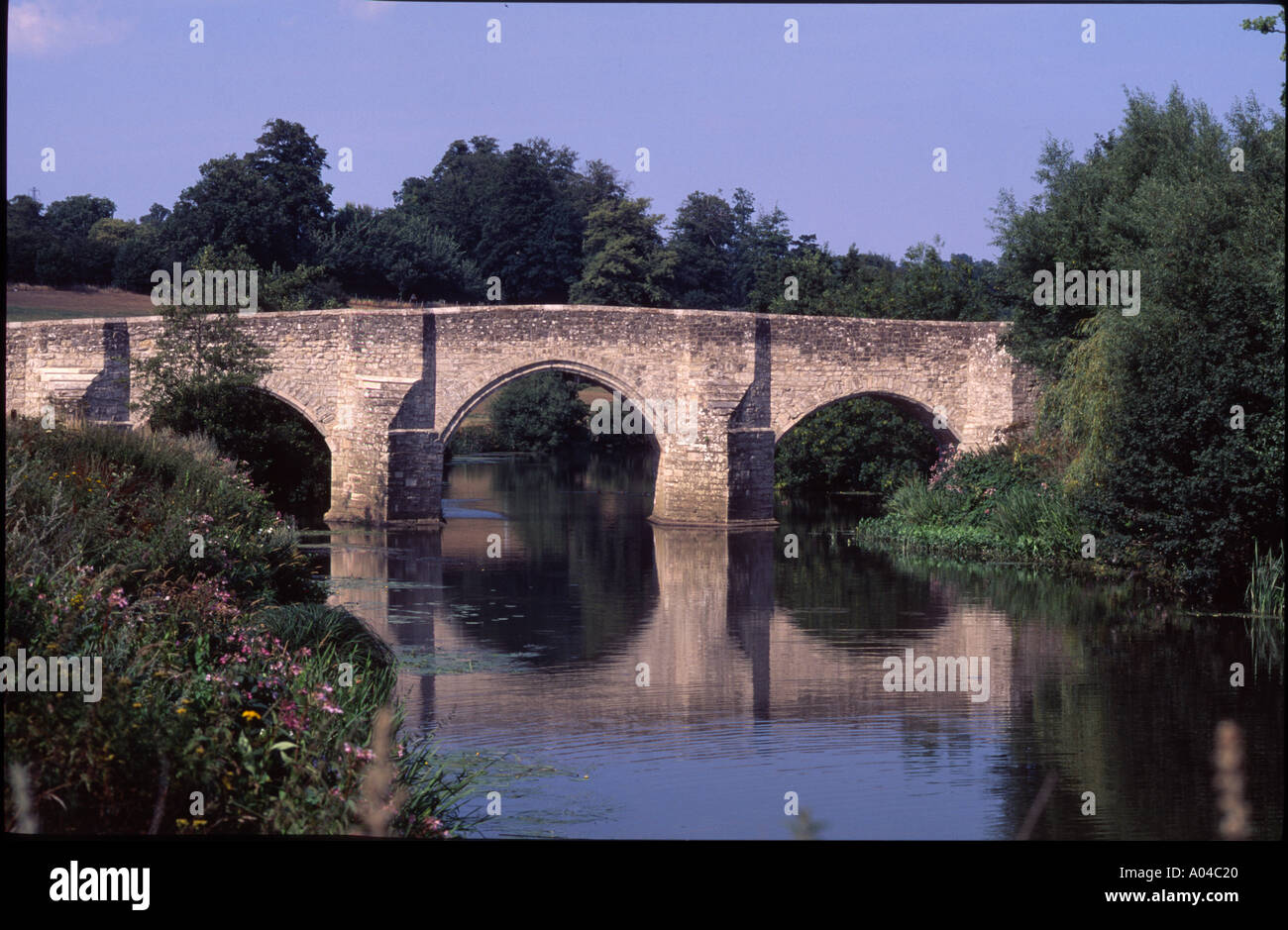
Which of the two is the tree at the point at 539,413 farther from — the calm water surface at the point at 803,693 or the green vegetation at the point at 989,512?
the calm water surface at the point at 803,693

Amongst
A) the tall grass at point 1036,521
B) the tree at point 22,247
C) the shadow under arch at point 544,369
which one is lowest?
the tall grass at point 1036,521

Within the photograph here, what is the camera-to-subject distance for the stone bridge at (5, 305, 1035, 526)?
27359 mm

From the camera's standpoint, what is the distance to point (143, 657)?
7.89m

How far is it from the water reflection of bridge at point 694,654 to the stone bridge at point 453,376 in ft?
13.2

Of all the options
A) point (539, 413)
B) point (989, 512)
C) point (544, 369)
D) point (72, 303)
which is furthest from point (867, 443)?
point (72, 303)

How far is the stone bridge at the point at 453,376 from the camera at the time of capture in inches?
1077

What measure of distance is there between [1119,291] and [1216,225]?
1.86 metres

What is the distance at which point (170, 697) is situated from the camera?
24.5 feet

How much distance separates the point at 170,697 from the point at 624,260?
49.3 meters

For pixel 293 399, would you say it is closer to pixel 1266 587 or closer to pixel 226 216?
pixel 1266 587

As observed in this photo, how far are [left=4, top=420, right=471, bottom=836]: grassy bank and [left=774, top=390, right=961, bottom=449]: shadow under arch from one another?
17.9 metres

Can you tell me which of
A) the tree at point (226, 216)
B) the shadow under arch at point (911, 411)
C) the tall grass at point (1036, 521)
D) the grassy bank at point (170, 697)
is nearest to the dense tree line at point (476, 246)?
the tree at point (226, 216)
